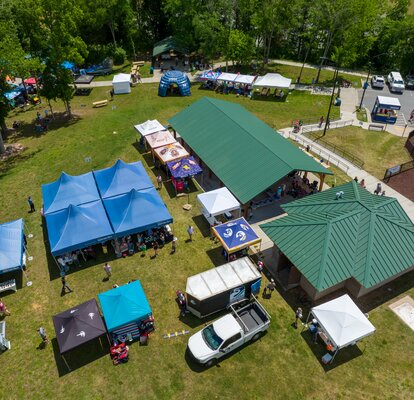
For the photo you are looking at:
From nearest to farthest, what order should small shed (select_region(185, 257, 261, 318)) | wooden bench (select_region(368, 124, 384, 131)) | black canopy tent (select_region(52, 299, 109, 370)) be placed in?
black canopy tent (select_region(52, 299, 109, 370)), small shed (select_region(185, 257, 261, 318)), wooden bench (select_region(368, 124, 384, 131))

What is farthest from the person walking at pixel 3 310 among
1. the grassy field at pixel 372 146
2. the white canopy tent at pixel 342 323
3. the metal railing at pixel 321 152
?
the grassy field at pixel 372 146

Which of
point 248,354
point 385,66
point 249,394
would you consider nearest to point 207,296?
point 248,354

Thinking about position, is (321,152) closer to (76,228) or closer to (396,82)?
(76,228)

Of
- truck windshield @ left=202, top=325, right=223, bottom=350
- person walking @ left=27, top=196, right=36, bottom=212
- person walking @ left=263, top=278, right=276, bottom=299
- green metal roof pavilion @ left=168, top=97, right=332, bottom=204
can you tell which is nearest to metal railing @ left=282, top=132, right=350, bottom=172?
green metal roof pavilion @ left=168, top=97, right=332, bottom=204

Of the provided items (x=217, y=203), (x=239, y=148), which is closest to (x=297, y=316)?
(x=217, y=203)

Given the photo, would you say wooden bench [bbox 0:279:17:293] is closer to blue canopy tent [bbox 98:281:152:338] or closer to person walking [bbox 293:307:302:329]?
blue canopy tent [bbox 98:281:152:338]

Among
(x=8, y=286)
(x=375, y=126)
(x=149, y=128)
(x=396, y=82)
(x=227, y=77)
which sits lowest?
(x=375, y=126)
